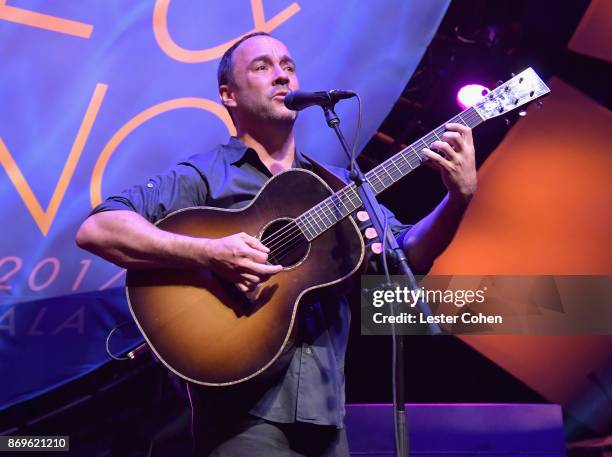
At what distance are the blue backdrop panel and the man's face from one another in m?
0.47

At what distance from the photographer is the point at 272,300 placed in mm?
1942

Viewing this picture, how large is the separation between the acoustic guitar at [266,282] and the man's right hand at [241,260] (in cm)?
8

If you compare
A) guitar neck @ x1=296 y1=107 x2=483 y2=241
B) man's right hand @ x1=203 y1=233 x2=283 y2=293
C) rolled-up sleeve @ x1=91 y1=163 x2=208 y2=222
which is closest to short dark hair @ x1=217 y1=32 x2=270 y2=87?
rolled-up sleeve @ x1=91 y1=163 x2=208 y2=222

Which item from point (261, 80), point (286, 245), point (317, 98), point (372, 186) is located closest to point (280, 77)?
point (261, 80)

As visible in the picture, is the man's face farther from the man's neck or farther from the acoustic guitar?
the acoustic guitar

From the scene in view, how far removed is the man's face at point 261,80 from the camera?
2.49 m

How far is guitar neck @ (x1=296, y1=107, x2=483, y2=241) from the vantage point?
207 cm

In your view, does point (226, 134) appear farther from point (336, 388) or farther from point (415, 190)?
point (336, 388)

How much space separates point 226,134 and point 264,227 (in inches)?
47.3

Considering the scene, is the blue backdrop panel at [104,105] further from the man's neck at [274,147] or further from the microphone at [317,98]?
the microphone at [317,98]

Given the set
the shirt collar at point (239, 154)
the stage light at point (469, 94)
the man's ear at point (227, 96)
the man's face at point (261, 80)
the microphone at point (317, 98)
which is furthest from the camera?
the stage light at point (469, 94)

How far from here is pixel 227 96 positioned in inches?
108

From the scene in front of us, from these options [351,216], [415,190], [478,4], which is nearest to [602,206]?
[415,190]

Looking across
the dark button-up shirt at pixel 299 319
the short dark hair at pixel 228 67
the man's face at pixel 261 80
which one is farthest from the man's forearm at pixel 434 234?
the short dark hair at pixel 228 67
